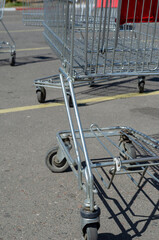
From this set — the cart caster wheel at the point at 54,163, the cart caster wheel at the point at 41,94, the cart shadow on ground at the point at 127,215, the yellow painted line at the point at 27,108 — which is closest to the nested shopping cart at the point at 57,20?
the cart caster wheel at the point at 41,94

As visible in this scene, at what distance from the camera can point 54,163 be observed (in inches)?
123

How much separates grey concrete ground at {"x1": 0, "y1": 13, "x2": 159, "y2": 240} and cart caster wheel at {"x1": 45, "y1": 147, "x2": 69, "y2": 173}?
6 cm

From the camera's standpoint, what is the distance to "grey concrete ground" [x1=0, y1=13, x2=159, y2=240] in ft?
8.03

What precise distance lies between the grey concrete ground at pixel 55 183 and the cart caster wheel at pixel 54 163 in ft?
0.19

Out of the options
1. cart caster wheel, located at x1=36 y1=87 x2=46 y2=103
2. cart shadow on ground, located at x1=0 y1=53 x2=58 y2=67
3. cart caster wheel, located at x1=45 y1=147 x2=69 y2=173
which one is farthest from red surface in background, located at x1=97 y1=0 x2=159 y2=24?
cart shadow on ground, located at x1=0 y1=53 x2=58 y2=67

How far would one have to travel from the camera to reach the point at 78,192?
9.37 ft

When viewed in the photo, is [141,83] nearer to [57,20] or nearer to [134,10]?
[57,20]

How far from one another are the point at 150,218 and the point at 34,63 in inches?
220

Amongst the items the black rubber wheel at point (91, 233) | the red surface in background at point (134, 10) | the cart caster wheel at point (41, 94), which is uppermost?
the red surface in background at point (134, 10)

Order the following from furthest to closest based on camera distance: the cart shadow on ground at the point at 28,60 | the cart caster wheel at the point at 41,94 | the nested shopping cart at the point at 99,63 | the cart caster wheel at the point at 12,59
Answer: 1. the cart shadow on ground at the point at 28,60
2. the cart caster wheel at the point at 12,59
3. the cart caster wheel at the point at 41,94
4. the nested shopping cart at the point at 99,63

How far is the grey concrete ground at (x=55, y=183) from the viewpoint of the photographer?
2.45 m

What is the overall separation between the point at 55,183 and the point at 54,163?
0.20m

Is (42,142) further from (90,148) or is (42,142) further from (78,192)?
(78,192)

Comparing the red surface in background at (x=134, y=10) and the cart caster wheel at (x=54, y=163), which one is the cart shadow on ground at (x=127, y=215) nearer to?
the cart caster wheel at (x=54, y=163)
